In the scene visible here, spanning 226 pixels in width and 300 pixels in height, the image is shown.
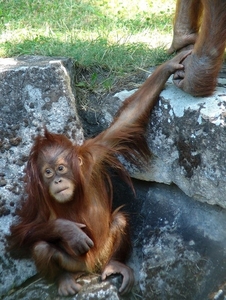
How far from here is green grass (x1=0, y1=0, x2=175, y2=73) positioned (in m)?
4.13

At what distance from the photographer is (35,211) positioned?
11.1 feet

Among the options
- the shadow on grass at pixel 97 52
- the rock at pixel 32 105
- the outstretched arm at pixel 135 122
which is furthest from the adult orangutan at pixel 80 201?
the shadow on grass at pixel 97 52

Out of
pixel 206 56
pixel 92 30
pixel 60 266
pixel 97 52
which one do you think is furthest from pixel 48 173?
pixel 92 30

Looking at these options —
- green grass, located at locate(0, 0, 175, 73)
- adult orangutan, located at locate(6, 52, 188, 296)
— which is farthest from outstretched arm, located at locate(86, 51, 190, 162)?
green grass, located at locate(0, 0, 175, 73)

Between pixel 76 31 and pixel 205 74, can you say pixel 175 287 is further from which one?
pixel 76 31

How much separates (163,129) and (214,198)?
484 mm

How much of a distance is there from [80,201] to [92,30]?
1.70 metres

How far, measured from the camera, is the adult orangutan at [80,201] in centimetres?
329

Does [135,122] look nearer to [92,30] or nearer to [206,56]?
[206,56]

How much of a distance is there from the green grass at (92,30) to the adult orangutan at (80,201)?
1.97 ft

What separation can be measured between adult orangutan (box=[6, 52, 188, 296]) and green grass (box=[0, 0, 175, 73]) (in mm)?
600

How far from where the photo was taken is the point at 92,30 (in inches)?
184

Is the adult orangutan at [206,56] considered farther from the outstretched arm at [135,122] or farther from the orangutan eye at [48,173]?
the orangutan eye at [48,173]

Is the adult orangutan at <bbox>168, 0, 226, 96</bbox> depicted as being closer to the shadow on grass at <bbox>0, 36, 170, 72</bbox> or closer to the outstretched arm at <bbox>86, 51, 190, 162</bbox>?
the outstretched arm at <bbox>86, 51, 190, 162</bbox>
